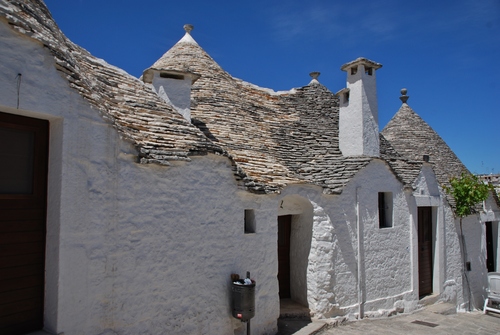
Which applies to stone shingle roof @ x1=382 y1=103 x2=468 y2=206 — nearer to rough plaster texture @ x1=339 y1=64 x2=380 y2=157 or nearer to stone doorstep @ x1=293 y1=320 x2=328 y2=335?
rough plaster texture @ x1=339 y1=64 x2=380 y2=157

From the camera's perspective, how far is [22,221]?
13.2 ft

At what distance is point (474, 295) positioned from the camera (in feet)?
42.6

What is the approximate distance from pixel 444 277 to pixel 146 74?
10306mm

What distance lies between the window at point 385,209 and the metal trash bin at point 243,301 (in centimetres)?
526

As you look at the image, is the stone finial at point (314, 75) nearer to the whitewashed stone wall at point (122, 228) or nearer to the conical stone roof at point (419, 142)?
the conical stone roof at point (419, 142)

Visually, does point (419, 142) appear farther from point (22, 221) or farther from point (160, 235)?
point (22, 221)

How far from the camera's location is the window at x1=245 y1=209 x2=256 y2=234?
6849mm

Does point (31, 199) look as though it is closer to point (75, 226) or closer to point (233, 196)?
point (75, 226)

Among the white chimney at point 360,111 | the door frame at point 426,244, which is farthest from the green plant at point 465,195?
the white chimney at point 360,111

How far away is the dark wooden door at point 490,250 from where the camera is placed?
14.5 metres

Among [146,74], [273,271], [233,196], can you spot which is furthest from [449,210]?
[146,74]

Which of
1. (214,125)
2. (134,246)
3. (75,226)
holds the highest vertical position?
(214,125)

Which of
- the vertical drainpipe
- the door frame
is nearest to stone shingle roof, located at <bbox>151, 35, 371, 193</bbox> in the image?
the vertical drainpipe

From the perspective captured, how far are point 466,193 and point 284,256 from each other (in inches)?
272
